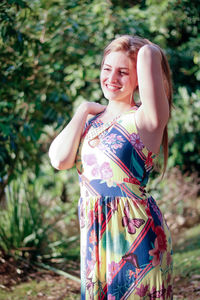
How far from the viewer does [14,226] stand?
4426mm

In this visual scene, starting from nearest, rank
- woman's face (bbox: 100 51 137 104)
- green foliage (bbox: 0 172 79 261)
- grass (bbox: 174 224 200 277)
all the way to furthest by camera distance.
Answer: woman's face (bbox: 100 51 137 104) → grass (bbox: 174 224 200 277) → green foliage (bbox: 0 172 79 261)

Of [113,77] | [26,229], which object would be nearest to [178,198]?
[26,229]

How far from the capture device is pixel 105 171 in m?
1.68

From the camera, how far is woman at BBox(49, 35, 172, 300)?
159 centimetres

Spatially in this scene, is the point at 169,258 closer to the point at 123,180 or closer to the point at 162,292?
the point at 162,292

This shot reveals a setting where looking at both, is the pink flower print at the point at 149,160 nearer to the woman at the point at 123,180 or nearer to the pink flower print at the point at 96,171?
the woman at the point at 123,180

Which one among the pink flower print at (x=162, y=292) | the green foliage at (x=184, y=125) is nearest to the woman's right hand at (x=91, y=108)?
the pink flower print at (x=162, y=292)

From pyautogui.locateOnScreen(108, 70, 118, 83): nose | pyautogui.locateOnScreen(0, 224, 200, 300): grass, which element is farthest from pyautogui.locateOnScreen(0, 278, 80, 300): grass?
pyautogui.locateOnScreen(108, 70, 118, 83): nose

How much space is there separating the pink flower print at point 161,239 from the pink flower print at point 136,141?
345mm

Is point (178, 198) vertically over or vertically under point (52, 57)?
under

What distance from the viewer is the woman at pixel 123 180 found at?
159cm

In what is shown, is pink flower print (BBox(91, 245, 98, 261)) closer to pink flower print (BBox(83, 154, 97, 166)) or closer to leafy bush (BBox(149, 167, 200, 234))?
pink flower print (BBox(83, 154, 97, 166))

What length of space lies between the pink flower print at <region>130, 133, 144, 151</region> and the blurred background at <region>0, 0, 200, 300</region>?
1.73m

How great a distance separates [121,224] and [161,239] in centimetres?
18
